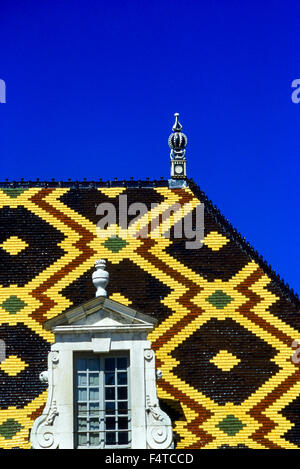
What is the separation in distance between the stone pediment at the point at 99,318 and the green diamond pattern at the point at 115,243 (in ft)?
13.6

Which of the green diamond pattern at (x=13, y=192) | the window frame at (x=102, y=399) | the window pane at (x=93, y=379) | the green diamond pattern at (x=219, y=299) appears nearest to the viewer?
the window frame at (x=102, y=399)

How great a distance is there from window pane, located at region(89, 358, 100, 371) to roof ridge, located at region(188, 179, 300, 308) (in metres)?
5.10

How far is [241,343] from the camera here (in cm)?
2392

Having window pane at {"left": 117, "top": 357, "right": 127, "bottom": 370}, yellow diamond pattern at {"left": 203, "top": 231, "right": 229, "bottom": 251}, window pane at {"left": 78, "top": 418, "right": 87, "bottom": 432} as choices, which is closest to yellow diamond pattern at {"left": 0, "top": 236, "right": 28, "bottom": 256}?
yellow diamond pattern at {"left": 203, "top": 231, "right": 229, "bottom": 251}

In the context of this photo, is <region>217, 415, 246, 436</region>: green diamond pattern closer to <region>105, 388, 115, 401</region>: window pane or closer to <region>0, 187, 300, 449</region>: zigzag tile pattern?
<region>0, 187, 300, 449</region>: zigzag tile pattern

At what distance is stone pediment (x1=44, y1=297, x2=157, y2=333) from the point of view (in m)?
21.6

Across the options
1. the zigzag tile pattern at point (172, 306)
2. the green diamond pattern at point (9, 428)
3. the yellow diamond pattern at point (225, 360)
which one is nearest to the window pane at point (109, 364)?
the zigzag tile pattern at point (172, 306)

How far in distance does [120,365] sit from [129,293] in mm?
3347

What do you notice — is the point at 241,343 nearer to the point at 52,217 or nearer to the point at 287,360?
the point at 287,360

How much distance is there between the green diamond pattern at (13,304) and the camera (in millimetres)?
24375

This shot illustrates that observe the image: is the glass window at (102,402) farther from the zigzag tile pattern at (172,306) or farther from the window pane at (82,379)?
the zigzag tile pattern at (172,306)

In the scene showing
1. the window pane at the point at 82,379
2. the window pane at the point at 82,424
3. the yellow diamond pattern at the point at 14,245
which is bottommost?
the window pane at the point at 82,424
